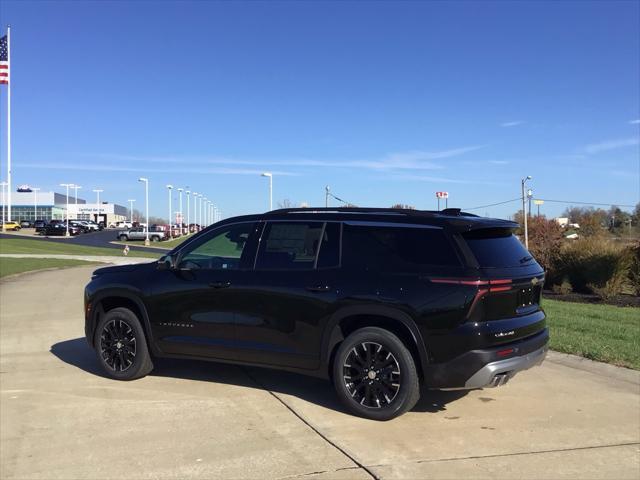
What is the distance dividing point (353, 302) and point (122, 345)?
9.32 ft

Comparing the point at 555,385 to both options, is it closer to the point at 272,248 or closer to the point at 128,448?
the point at 272,248

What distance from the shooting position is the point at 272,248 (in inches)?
222

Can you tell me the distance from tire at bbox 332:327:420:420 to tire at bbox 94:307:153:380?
2.30m

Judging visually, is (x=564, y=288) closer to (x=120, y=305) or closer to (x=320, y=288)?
(x=320, y=288)

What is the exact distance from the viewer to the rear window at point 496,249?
15.7 feet

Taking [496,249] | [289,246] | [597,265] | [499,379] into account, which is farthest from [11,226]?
[499,379]

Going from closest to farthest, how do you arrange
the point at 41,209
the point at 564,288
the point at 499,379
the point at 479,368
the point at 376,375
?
the point at 479,368 < the point at 499,379 < the point at 376,375 < the point at 564,288 < the point at 41,209

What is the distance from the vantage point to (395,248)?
501cm

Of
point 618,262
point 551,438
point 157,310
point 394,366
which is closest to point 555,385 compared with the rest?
point 551,438

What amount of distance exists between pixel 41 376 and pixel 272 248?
123 inches

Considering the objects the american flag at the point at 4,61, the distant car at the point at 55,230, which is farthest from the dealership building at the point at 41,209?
the american flag at the point at 4,61

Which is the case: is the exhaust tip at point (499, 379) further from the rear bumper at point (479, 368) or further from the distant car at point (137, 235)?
the distant car at point (137, 235)

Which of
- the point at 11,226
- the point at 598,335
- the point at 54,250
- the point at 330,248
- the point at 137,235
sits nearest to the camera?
the point at 330,248

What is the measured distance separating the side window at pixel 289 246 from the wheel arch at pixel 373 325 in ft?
1.98
